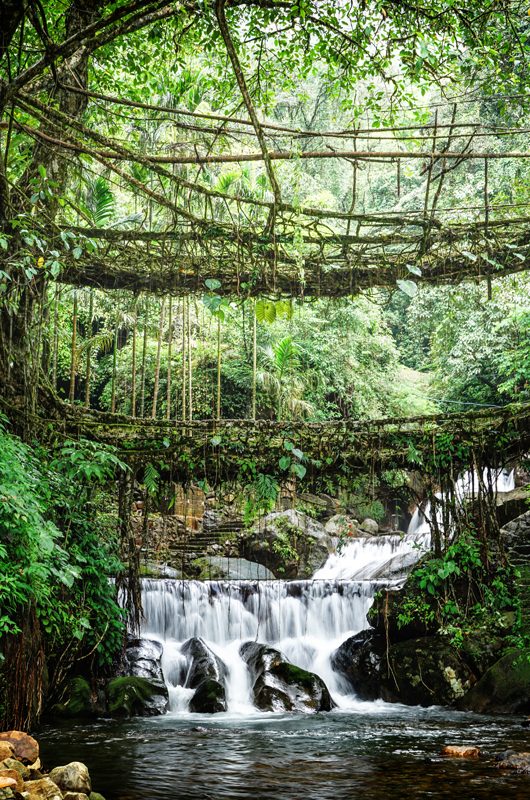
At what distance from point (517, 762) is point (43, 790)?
3.64m

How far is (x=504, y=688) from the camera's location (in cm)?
871

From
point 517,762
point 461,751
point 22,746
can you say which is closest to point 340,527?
point 461,751

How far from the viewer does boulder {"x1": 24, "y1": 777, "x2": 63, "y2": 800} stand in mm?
4245

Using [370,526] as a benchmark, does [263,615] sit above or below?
below

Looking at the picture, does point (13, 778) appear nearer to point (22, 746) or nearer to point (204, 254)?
point (22, 746)

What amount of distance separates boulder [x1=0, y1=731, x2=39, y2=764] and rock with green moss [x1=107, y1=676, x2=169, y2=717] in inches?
145

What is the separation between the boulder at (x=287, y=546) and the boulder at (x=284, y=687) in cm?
678

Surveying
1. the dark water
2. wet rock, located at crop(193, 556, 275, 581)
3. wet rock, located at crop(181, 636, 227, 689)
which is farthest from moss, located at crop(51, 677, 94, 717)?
wet rock, located at crop(193, 556, 275, 581)

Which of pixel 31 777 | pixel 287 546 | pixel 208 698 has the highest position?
pixel 287 546

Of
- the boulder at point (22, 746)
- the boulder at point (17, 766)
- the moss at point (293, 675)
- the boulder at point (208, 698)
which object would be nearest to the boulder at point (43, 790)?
the boulder at point (17, 766)

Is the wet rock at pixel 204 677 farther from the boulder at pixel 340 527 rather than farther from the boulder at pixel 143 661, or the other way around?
the boulder at pixel 340 527

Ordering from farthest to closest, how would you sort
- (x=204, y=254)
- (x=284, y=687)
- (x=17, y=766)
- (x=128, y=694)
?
(x=284, y=687)
(x=128, y=694)
(x=204, y=254)
(x=17, y=766)

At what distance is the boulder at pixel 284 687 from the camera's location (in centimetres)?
927

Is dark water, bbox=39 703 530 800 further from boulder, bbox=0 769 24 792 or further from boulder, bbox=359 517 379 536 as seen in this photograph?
boulder, bbox=359 517 379 536
